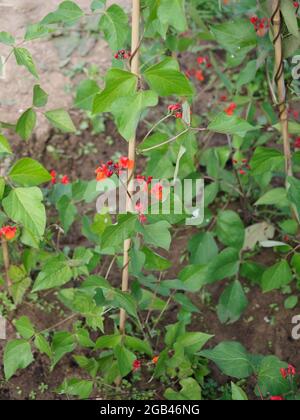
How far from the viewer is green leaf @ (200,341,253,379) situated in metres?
1.51

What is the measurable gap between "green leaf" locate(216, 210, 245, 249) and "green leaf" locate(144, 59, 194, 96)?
70 centimetres

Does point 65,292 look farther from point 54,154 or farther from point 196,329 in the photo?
point 54,154

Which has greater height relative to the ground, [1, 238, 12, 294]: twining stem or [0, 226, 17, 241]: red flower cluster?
[0, 226, 17, 241]: red flower cluster

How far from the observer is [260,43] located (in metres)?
→ 1.73

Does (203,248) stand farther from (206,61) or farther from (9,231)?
(206,61)

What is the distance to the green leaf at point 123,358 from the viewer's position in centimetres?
158

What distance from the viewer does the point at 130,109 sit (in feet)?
3.99

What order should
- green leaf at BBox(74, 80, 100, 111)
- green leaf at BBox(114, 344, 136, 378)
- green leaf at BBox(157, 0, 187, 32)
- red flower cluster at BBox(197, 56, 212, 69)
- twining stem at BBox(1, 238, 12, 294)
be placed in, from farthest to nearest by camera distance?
red flower cluster at BBox(197, 56, 212, 69) → twining stem at BBox(1, 238, 12, 294) → green leaf at BBox(114, 344, 136, 378) → green leaf at BBox(74, 80, 100, 111) → green leaf at BBox(157, 0, 187, 32)

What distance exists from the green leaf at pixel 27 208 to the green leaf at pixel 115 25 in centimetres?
36

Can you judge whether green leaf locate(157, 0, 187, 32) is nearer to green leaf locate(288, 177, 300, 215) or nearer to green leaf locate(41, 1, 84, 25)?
green leaf locate(41, 1, 84, 25)

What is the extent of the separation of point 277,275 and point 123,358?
490mm

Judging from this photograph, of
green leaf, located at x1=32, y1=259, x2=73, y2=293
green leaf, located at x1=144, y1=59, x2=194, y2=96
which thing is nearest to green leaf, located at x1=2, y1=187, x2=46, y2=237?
green leaf, located at x1=32, y1=259, x2=73, y2=293
